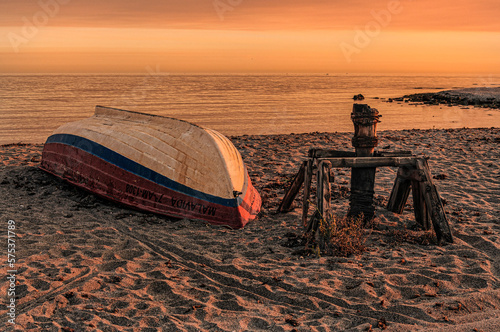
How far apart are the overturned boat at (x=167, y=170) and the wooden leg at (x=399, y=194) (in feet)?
8.56

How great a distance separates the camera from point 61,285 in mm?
5289

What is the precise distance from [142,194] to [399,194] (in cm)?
485

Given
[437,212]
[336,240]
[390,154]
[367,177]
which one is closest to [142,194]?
[336,240]

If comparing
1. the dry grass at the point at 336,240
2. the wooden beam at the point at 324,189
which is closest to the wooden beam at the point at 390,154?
the wooden beam at the point at 324,189

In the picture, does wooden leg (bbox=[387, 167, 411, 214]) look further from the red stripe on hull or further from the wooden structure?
the red stripe on hull

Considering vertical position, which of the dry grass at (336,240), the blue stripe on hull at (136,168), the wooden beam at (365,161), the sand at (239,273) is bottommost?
the sand at (239,273)

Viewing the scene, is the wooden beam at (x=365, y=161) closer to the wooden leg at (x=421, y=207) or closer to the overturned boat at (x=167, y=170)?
the wooden leg at (x=421, y=207)

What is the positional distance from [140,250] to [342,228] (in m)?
3.15

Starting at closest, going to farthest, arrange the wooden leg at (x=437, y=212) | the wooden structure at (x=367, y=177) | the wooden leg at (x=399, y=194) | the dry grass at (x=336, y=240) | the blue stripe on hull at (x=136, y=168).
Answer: the dry grass at (x=336, y=240) < the wooden structure at (x=367, y=177) < the wooden leg at (x=437, y=212) < the blue stripe on hull at (x=136, y=168) < the wooden leg at (x=399, y=194)

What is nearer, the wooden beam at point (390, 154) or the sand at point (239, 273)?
the sand at point (239, 273)

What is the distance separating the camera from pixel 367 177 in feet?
22.3

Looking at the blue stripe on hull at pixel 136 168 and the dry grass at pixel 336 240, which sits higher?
the blue stripe on hull at pixel 136 168

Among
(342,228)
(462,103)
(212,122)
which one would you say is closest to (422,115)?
(462,103)

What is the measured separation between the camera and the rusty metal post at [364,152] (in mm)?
6699
